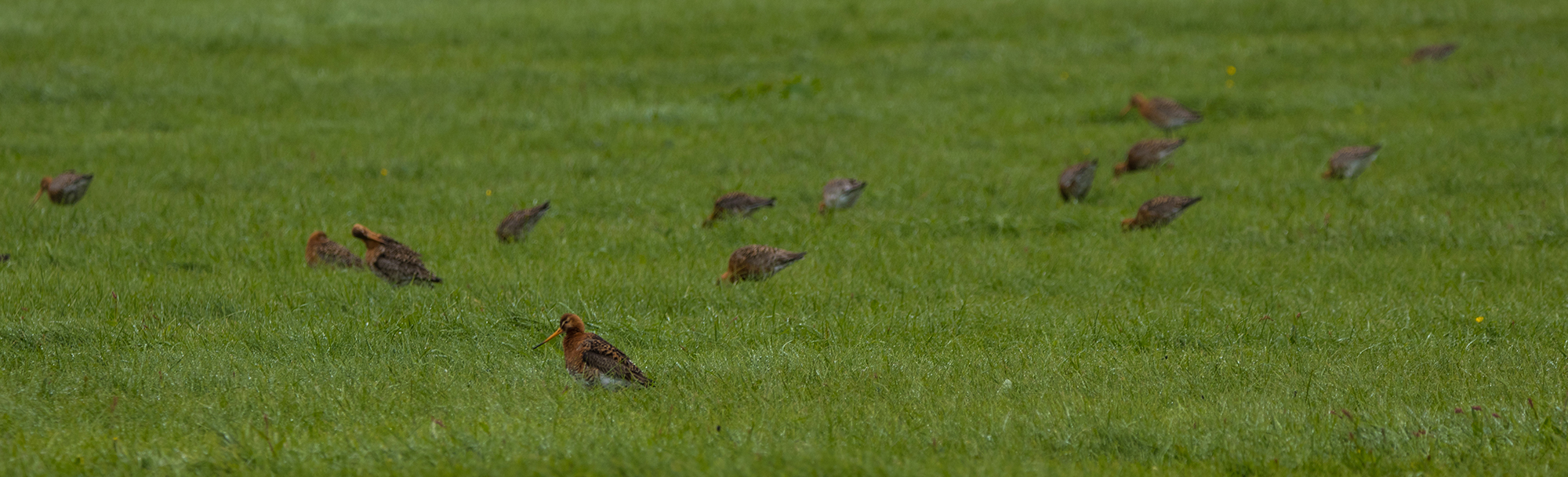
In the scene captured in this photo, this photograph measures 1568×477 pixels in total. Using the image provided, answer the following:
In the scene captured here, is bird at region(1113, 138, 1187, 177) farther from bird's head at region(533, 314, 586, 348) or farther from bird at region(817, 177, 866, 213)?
bird's head at region(533, 314, 586, 348)

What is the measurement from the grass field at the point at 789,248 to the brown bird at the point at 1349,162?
29cm

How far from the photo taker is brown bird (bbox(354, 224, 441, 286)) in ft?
28.8

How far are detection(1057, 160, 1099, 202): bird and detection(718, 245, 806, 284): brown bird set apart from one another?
4231mm

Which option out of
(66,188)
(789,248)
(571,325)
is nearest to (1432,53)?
(789,248)

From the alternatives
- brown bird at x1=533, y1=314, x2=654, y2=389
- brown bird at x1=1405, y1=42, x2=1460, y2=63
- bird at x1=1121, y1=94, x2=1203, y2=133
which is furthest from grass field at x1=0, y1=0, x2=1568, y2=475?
bird at x1=1121, y1=94, x2=1203, y2=133

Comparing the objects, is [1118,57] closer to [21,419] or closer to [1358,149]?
[1358,149]

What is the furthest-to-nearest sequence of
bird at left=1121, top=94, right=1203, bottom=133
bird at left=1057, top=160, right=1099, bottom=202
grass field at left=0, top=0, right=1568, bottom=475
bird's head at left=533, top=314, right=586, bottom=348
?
bird at left=1121, top=94, right=1203, bottom=133 < bird at left=1057, top=160, right=1099, bottom=202 < bird's head at left=533, top=314, right=586, bottom=348 < grass field at left=0, top=0, right=1568, bottom=475

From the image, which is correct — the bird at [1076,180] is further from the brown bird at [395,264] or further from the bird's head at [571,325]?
the bird's head at [571,325]

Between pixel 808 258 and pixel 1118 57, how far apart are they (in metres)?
12.7

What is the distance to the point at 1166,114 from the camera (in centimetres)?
1592

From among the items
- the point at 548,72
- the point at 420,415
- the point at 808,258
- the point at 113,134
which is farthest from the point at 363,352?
the point at 548,72

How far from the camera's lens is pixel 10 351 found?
265 inches

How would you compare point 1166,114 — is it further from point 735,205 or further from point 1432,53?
point 735,205

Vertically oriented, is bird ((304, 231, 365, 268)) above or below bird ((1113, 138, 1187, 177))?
above
